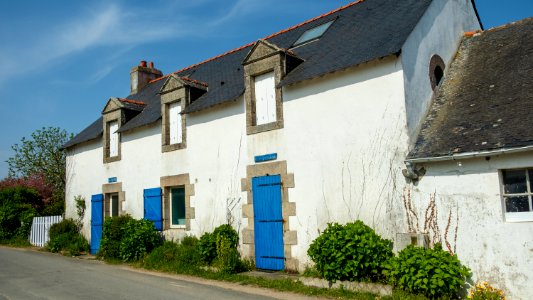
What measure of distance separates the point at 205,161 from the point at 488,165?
666 centimetres

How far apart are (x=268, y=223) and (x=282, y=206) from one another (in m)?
0.53

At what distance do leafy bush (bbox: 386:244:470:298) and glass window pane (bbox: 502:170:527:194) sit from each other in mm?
1355

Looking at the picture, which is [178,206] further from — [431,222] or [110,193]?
[431,222]

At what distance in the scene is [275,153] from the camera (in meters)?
9.65

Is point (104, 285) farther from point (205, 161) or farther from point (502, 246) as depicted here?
point (502, 246)

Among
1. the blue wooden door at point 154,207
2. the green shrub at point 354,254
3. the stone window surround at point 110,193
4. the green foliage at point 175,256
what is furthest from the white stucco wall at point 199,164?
the green shrub at point 354,254

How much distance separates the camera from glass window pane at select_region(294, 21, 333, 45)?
11587mm

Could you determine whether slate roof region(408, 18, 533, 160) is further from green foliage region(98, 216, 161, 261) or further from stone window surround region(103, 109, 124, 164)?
stone window surround region(103, 109, 124, 164)

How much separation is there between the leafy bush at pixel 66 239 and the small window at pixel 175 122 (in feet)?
16.8

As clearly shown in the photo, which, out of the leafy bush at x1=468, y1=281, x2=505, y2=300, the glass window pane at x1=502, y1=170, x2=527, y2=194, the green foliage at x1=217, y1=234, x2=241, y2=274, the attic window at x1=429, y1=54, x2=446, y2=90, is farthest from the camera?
the green foliage at x1=217, y1=234, x2=241, y2=274

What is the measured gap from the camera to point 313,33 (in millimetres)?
11922

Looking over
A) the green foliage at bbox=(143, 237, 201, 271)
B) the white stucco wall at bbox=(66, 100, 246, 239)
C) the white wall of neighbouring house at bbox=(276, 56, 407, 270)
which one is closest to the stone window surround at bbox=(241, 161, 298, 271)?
the white wall of neighbouring house at bbox=(276, 56, 407, 270)

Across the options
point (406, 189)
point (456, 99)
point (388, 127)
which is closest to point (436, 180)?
point (406, 189)

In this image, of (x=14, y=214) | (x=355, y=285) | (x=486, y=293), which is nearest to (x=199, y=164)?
(x=355, y=285)
